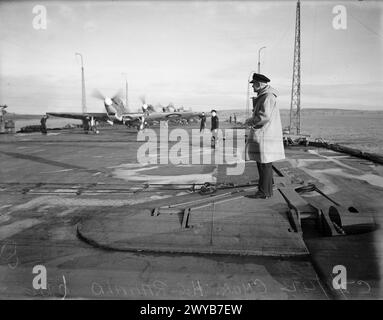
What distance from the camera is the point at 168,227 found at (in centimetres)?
399

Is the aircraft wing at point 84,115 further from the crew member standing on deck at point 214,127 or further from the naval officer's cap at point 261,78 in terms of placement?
the naval officer's cap at point 261,78

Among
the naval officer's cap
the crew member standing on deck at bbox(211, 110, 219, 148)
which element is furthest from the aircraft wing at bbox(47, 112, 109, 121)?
the naval officer's cap

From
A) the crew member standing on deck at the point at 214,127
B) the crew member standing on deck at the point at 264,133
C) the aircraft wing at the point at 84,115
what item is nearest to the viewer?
the crew member standing on deck at the point at 264,133

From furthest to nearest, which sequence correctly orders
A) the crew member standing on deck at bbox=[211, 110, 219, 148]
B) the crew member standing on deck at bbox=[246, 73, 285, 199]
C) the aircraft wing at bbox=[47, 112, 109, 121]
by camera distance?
1. the aircraft wing at bbox=[47, 112, 109, 121]
2. the crew member standing on deck at bbox=[211, 110, 219, 148]
3. the crew member standing on deck at bbox=[246, 73, 285, 199]

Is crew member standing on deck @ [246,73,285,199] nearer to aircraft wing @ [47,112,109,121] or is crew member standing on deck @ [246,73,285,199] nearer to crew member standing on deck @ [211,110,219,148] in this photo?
crew member standing on deck @ [211,110,219,148]

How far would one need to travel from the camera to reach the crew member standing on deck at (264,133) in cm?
437

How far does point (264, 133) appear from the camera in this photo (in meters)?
→ 4.42

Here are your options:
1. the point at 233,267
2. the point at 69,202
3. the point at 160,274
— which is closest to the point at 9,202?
the point at 69,202

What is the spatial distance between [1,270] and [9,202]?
131 inches

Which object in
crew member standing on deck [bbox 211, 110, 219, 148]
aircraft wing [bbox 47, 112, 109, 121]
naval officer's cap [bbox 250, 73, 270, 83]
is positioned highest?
naval officer's cap [bbox 250, 73, 270, 83]

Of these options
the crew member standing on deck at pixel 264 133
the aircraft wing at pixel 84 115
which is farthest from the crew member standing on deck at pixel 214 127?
the aircraft wing at pixel 84 115

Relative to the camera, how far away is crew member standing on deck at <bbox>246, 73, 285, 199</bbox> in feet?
14.3
